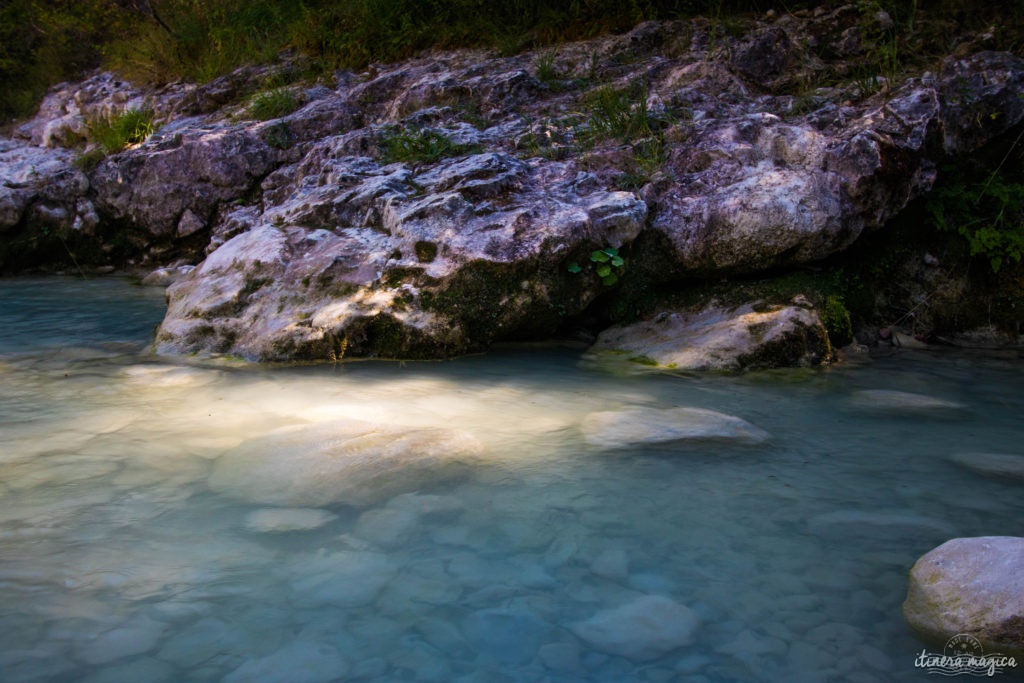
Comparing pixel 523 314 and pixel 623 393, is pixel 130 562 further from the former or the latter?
pixel 523 314

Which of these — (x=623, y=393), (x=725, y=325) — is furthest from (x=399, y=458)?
(x=725, y=325)

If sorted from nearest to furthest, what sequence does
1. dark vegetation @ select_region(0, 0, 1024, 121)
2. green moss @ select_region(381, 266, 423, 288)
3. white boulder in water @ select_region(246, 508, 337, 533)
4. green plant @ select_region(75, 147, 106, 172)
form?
white boulder in water @ select_region(246, 508, 337, 533) → green moss @ select_region(381, 266, 423, 288) → dark vegetation @ select_region(0, 0, 1024, 121) → green plant @ select_region(75, 147, 106, 172)

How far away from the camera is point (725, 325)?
15.0 ft

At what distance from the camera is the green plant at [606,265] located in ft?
15.4

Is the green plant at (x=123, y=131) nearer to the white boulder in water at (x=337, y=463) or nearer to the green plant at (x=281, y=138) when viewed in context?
the green plant at (x=281, y=138)

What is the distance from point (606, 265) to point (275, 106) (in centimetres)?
543

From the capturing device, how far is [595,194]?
16.7 feet

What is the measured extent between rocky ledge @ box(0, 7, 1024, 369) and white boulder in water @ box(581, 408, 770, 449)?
1.14m

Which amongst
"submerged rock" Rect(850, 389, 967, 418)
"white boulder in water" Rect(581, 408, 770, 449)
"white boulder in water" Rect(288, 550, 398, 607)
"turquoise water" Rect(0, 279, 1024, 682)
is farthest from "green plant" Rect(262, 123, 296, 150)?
"white boulder in water" Rect(288, 550, 398, 607)

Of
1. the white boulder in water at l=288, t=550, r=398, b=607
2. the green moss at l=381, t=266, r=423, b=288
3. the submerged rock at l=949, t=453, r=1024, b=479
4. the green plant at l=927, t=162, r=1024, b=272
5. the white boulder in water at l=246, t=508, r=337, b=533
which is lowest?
the white boulder in water at l=288, t=550, r=398, b=607

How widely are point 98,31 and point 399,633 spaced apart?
47.5ft

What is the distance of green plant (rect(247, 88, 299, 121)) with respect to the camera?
812 centimetres

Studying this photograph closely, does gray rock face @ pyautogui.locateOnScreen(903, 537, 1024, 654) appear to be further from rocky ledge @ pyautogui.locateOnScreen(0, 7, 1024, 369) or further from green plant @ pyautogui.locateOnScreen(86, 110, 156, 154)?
green plant @ pyautogui.locateOnScreen(86, 110, 156, 154)

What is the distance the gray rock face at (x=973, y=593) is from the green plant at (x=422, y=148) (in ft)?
16.1
